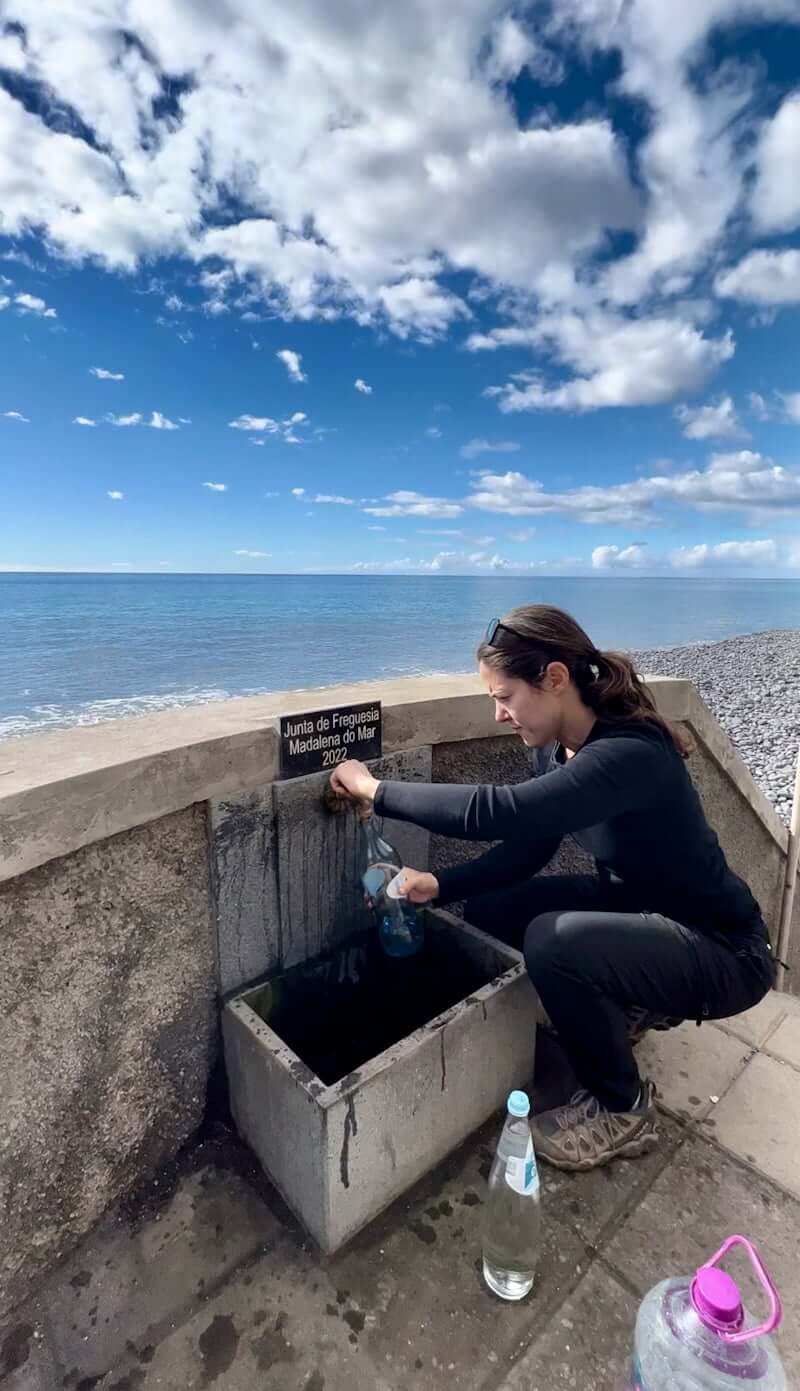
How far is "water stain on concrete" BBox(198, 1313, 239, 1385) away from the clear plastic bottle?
1206 millimetres

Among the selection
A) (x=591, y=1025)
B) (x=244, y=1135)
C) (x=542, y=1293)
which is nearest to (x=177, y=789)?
(x=244, y=1135)

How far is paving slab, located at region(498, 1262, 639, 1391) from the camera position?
1.54 metres

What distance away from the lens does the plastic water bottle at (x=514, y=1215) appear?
1.72m

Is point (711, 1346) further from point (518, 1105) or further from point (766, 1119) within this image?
point (766, 1119)

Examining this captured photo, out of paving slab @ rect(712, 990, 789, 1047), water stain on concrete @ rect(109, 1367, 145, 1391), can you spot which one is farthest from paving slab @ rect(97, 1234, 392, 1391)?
paving slab @ rect(712, 990, 789, 1047)

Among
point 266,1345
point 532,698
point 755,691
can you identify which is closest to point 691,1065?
point 532,698

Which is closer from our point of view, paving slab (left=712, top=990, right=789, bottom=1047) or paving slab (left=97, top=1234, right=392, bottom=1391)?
paving slab (left=97, top=1234, right=392, bottom=1391)

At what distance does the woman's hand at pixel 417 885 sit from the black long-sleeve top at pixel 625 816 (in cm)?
28

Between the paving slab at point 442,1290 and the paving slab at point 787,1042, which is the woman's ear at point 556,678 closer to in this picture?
the paving slab at point 442,1290

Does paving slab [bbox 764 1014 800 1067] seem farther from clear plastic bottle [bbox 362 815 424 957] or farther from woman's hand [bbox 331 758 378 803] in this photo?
woman's hand [bbox 331 758 378 803]

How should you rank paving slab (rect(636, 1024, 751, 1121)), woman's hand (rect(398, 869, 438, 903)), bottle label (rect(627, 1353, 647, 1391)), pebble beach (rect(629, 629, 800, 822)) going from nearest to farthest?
bottle label (rect(627, 1353, 647, 1391))
woman's hand (rect(398, 869, 438, 903))
paving slab (rect(636, 1024, 751, 1121))
pebble beach (rect(629, 629, 800, 822))

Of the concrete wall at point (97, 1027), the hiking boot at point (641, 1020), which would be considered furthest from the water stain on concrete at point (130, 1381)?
the hiking boot at point (641, 1020)

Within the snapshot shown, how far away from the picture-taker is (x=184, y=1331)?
164cm

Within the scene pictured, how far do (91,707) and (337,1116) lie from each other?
60.9 feet
